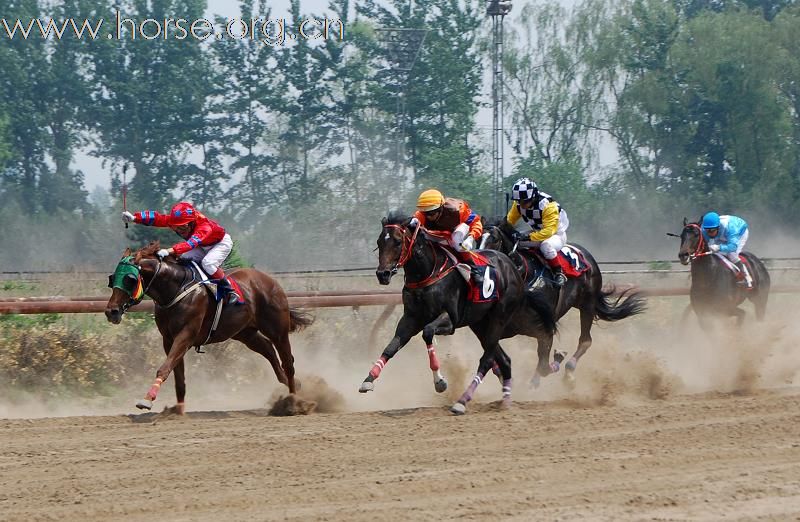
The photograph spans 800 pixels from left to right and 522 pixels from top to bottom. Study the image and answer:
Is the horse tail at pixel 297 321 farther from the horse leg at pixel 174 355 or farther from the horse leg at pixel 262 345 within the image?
the horse leg at pixel 174 355

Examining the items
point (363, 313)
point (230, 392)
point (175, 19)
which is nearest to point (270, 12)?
point (175, 19)

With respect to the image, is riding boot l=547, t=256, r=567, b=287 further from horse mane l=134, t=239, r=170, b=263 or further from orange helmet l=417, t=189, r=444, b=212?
horse mane l=134, t=239, r=170, b=263

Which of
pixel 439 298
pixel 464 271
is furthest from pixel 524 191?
pixel 439 298

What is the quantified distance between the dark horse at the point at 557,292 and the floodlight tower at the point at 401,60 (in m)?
29.2

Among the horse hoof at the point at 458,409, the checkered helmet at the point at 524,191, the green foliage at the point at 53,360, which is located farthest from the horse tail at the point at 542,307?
the green foliage at the point at 53,360

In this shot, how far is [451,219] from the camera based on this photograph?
1000cm

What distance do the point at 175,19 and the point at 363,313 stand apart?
33.0 metres

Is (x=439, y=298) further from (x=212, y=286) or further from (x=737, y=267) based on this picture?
(x=737, y=267)

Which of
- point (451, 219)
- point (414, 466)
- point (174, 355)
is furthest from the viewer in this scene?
point (451, 219)

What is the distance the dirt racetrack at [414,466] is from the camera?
5.89m

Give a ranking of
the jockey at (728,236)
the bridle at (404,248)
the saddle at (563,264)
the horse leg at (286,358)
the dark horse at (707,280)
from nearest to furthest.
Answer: the bridle at (404,248) → the horse leg at (286,358) → the saddle at (563,264) → the dark horse at (707,280) → the jockey at (728,236)

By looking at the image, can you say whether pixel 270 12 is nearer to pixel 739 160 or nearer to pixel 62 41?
pixel 62 41

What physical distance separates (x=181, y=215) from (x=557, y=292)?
13.3 feet

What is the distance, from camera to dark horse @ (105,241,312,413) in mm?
9352
